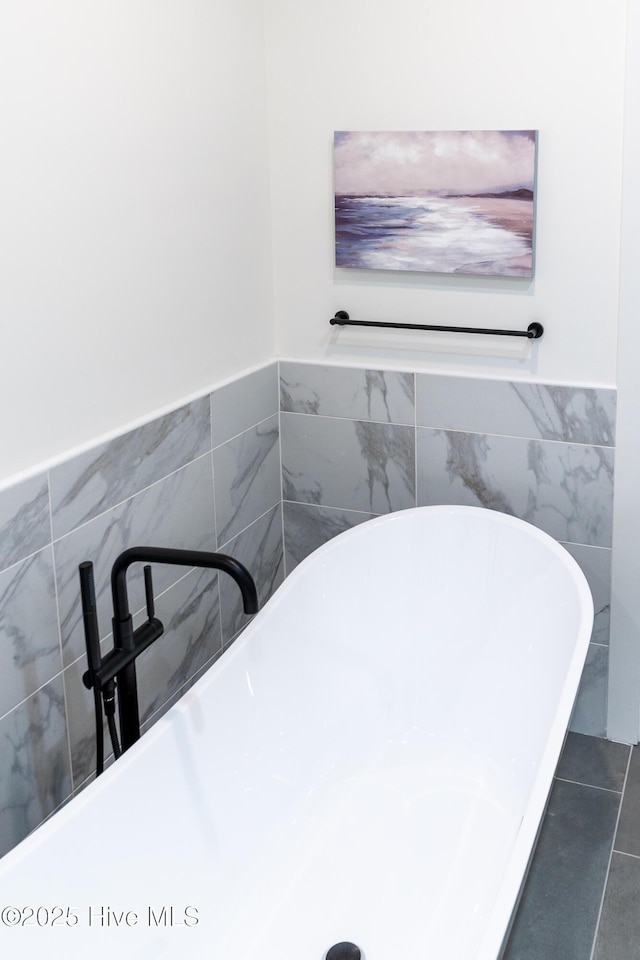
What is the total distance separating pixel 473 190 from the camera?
2566 millimetres

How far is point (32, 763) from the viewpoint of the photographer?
211 centimetres

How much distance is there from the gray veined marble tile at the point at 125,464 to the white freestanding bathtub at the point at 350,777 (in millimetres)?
428

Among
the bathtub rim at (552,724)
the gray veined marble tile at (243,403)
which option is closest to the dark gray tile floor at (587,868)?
the bathtub rim at (552,724)

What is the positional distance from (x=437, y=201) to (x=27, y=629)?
4.90 ft

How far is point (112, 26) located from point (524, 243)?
1120 mm

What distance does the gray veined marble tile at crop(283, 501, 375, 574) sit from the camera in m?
3.02

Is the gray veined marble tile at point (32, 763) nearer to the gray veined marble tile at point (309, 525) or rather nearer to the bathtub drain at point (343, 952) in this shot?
the bathtub drain at point (343, 952)

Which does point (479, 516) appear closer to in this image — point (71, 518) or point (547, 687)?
point (547, 687)

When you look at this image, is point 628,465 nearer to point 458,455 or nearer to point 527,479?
point 527,479

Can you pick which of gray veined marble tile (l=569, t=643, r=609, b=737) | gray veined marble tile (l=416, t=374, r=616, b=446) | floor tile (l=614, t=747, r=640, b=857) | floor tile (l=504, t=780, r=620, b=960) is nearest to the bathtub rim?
gray veined marble tile (l=416, t=374, r=616, b=446)

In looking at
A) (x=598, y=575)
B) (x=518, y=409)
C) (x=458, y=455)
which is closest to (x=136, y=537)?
(x=458, y=455)

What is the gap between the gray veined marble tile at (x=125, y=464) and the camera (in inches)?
83.2

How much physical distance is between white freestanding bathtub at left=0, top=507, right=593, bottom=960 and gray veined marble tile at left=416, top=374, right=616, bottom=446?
263mm

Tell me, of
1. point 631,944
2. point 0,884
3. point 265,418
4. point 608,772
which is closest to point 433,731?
point 608,772
